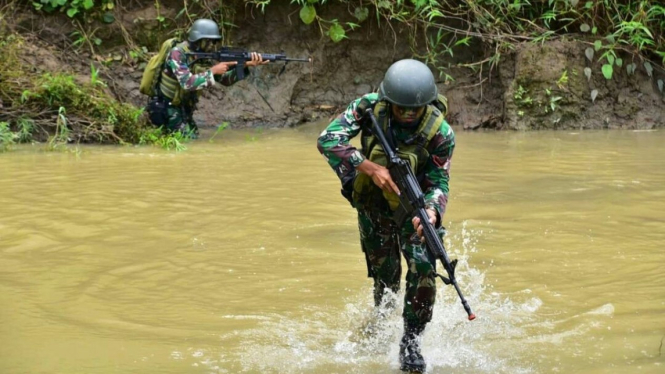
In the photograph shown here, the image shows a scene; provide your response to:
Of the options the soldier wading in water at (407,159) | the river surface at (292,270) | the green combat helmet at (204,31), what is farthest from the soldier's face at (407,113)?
the green combat helmet at (204,31)

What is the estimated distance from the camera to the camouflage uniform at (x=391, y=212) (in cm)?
395

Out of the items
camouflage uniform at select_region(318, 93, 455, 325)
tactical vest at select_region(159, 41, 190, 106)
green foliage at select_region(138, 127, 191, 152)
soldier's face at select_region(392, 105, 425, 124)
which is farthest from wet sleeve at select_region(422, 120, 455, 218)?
tactical vest at select_region(159, 41, 190, 106)

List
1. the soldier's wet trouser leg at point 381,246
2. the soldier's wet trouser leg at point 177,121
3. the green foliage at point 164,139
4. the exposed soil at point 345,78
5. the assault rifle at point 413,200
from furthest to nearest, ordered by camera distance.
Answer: the exposed soil at point 345,78, the soldier's wet trouser leg at point 177,121, the green foliage at point 164,139, the soldier's wet trouser leg at point 381,246, the assault rifle at point 413,200

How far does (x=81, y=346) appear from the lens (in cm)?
404

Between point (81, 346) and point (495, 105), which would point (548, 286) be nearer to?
point (81, 346)

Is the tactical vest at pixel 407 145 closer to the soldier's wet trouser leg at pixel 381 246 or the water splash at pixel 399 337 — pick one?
the soldier's wet trouser leg at pixel 381 246

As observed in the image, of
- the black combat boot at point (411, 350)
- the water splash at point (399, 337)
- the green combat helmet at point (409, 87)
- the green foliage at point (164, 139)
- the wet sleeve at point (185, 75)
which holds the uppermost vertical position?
the green combat helmet at point (409, 87)

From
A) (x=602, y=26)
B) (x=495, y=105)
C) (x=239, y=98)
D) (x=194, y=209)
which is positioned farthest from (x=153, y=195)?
(x=602, y=26)

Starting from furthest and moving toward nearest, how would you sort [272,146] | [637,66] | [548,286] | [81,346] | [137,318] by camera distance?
[637,66] → [272,146] → [548,286] → [137,318] → [81,346]

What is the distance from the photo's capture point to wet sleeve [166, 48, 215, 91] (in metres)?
9.84

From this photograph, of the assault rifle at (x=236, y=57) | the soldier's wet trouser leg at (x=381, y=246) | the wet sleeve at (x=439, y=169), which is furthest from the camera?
the assault rifle at (x=236, y=57)

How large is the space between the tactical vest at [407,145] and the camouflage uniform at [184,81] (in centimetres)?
605

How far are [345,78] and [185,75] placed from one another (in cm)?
331

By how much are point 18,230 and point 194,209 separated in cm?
130
